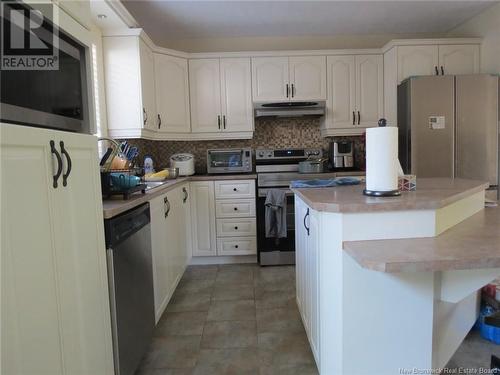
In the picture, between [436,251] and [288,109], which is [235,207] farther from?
[436,251]

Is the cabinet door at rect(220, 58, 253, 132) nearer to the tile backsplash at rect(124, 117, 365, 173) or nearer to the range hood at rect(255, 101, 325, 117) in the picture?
the range hood at rect(255, 101, 325, 117)

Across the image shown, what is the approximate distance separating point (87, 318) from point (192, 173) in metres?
2.42

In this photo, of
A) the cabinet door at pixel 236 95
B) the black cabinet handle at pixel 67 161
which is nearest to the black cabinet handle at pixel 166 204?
the black cabinet handle at pixel 67 161

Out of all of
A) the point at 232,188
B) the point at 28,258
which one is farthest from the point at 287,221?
the point at 28,258

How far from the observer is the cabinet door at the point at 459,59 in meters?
3.38

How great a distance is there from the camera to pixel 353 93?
11.9ft

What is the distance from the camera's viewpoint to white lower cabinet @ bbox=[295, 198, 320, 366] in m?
1.58

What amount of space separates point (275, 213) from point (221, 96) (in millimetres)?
1403

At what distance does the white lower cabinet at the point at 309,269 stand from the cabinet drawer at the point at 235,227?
1282 millimetres

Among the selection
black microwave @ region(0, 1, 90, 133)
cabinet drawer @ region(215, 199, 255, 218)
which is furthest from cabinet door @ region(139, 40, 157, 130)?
black microwave @ region(0, 1, 90, 133)

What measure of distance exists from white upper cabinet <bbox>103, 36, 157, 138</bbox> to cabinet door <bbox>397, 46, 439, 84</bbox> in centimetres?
256

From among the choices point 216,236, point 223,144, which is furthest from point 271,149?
point 216,236

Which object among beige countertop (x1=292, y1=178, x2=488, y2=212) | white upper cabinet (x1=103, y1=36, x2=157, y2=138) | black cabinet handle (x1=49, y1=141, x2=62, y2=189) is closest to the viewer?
black cabinet handle (x1=49, y1=141, x2=62, y2=189)

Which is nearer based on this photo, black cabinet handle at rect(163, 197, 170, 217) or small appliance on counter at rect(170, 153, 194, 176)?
black cabinet handle at rect(163, 197, 170, 217)
